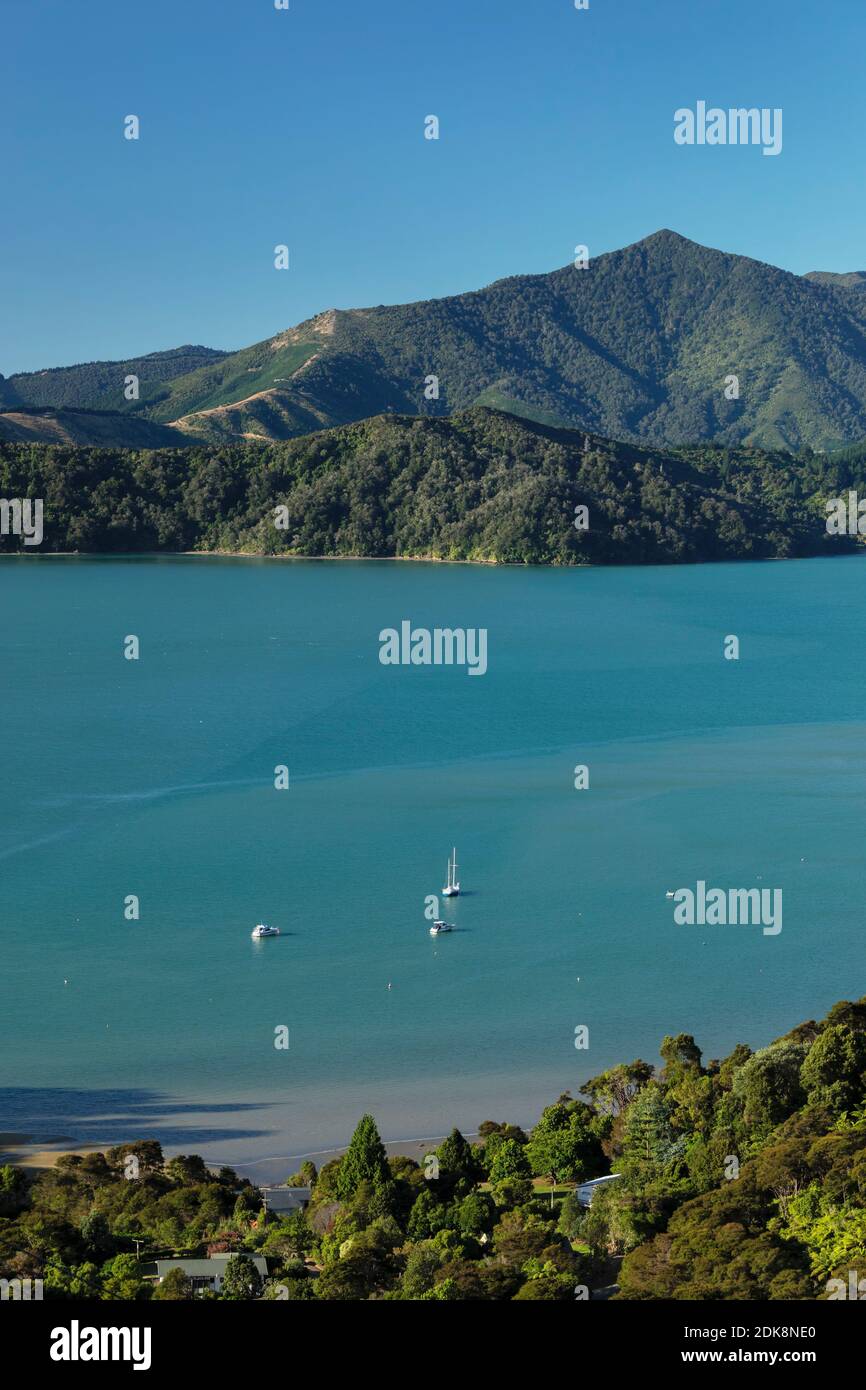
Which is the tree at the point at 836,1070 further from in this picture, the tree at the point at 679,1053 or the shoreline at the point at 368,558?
the shoreline at the point at 368,558

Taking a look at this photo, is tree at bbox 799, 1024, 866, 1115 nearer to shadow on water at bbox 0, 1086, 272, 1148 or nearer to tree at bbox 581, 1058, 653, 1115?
tree at bbox 581, 1058, 653, 1115

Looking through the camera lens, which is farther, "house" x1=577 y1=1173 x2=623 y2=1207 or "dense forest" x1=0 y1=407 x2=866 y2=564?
"dense forest" x1=0 y1=407 x2=866 y2=564

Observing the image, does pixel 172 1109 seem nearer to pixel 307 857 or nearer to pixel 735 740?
pixel 307 857

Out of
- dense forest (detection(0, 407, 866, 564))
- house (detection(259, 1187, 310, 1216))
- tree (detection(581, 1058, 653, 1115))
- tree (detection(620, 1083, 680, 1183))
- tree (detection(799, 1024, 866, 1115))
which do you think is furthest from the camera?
dense forest (detection(0, 407, 866, 564))

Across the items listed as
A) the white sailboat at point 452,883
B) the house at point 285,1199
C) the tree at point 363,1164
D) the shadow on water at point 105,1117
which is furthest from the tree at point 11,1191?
the white sailboat at point 452,883

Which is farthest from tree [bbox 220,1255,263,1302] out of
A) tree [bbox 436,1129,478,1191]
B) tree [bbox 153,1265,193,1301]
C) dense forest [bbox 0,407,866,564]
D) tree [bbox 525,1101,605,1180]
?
dense forest [bbox 0,407,866,564]

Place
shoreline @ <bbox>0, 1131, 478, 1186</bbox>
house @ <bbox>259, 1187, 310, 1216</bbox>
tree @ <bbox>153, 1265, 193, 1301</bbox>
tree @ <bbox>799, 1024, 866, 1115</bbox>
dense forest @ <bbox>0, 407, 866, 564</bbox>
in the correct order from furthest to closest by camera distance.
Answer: dense forest @ <bbox>0, 407, 866, 564</bbox>
shoreline @ <bbox>0, 1131, 478, 1186</bbox>
tree @ <bbox>799, 1024, 866, 1115</bbox>
house @ <bbox>259, 1187, 310, 1216</bbox>
tree @ <bbox>153, 1265, 193, 1301</bbox>

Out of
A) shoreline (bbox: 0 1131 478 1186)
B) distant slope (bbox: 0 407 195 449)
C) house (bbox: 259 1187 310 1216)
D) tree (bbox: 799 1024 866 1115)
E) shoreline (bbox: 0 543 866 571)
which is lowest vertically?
house (bbox: 259 1187 310 1216)
